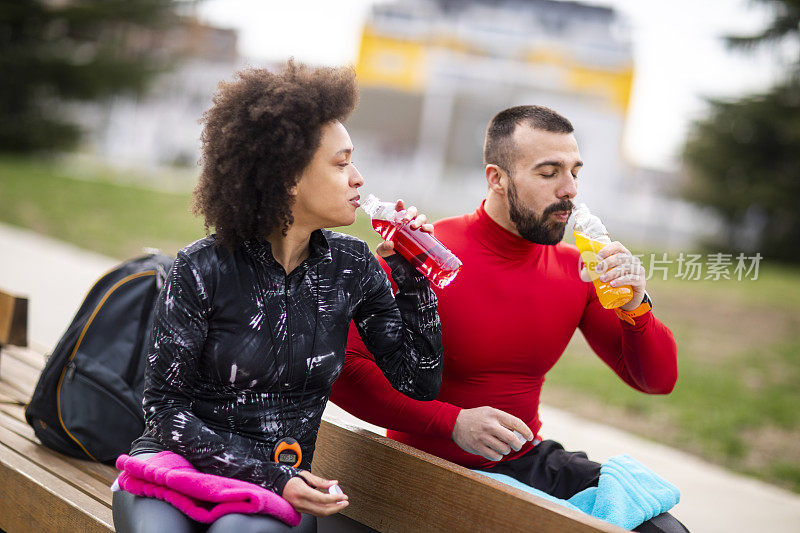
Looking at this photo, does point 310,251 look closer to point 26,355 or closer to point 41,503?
point 41,503

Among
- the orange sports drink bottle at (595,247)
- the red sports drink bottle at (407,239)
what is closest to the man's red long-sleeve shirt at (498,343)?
the orange sports drink bottle at (595,247)

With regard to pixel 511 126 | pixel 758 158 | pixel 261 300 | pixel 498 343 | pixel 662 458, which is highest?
pixel 758 158

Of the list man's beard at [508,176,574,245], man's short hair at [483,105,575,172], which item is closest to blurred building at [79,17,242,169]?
man's short hair at [483,105,575,172]

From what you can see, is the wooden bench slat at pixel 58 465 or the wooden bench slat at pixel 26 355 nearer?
the wooden bench slat at pixel 58 465

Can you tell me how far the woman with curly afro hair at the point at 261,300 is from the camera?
211 centimetres

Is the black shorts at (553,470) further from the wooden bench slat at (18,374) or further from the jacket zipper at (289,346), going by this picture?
the wooden bench slat at (18,374)

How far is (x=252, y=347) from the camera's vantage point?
7.13 ft

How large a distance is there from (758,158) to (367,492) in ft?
39.6

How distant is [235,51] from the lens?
26.5 metres

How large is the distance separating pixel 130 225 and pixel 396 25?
10.6 m

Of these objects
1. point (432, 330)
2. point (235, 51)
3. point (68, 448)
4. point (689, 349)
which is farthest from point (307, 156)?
point (235, 51)

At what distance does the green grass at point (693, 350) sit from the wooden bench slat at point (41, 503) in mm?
4778

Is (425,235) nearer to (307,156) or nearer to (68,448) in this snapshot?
(307,156)

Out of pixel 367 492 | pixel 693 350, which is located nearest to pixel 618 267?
pixel 367 492
